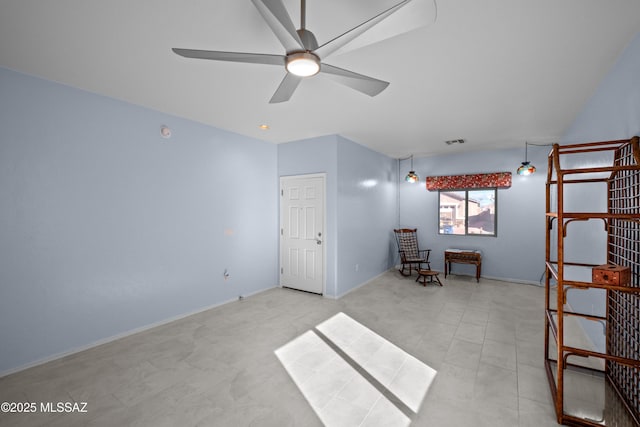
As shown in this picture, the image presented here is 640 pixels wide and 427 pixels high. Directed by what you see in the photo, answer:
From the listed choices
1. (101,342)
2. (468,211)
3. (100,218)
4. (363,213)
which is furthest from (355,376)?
(468,211)

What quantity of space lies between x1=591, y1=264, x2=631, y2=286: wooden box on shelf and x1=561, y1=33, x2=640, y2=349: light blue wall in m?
1.07

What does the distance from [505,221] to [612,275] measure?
178 inches

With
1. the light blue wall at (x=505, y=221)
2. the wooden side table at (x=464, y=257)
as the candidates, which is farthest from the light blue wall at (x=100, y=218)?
the light blue wall at (x=505, y=221)

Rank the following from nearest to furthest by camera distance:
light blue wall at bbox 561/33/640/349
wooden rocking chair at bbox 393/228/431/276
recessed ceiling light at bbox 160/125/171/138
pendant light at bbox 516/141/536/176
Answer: light blue wall at bbox 561/33/640/349, recessed ceiling light at bbox 160/125/171/138, pendant light at bbox 516/141/536/176, wooden rocking chair at bbox 393/228/431/276

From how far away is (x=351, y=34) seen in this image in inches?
58.2

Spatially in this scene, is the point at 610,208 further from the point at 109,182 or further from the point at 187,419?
the point at 109,182

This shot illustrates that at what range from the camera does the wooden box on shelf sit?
1711 mm

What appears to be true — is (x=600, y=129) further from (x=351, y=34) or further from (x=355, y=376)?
(x=355, y=376)

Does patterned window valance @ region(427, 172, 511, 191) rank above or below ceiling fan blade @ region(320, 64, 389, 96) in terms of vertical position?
below

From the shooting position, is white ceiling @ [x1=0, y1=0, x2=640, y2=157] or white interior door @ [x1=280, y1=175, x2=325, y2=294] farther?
white interior door @ [x1=280, y1=175, x2=325, y2=294]

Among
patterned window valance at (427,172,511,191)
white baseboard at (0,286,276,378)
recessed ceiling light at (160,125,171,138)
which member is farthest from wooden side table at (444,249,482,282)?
recessed ceiling light at (160,125,171,138)

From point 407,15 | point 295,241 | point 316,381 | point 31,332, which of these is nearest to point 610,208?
point 407,15

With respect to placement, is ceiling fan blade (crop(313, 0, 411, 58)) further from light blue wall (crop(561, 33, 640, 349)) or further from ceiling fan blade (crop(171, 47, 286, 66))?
light blue wall (crop(561, 33, 640, 349))

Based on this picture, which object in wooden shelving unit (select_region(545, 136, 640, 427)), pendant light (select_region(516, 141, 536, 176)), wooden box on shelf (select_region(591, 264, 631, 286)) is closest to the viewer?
wooden box on shelf (select_region(591, 264, 631, 286))
